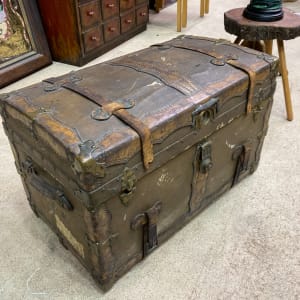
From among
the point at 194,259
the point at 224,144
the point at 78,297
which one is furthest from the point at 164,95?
the point at 78,297

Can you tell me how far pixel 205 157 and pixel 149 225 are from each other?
0.30m

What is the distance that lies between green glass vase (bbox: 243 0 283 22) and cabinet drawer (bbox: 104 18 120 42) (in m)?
1.43

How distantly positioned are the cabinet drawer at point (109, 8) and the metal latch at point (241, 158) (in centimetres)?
189

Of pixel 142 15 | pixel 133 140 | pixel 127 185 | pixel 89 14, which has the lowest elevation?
pixel 142 15

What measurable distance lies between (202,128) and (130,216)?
0.37 meters

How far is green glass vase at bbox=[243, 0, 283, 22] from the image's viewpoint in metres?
1.69

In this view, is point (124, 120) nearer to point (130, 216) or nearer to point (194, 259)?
point (130, 216)

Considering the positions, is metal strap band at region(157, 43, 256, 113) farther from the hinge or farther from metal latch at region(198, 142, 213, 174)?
the hinge

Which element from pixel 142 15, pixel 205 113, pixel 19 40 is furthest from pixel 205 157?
pixel 142 15

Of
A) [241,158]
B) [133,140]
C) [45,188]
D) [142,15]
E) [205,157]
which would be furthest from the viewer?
[142,15]

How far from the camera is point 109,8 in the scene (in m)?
2.74

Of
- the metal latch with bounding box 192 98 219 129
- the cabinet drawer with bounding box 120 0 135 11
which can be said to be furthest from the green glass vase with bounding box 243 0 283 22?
the cabinet drawer with bounding box 120 0 135 11

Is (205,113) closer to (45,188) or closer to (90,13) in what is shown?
(45,188)

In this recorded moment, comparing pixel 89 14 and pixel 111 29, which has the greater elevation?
pixel 89 14
